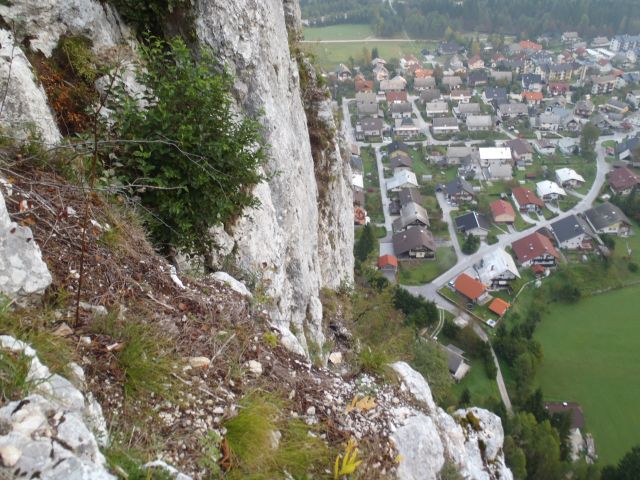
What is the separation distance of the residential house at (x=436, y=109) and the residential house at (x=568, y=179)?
25.0m

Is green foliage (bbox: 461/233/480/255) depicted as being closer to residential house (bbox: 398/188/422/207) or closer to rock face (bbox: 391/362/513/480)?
residential house (bbox: 398/188/422/207)

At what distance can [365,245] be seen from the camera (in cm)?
4250

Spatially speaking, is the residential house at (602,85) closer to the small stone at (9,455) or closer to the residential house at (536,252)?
the residential house at (536,252)

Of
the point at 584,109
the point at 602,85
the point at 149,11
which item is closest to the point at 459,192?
the point at 584,109

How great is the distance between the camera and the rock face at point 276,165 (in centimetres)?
1008

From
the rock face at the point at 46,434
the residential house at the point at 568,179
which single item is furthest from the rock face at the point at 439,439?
the residential house at the point at 568,179

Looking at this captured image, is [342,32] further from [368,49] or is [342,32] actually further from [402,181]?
[402,181]

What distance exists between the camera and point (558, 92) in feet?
277

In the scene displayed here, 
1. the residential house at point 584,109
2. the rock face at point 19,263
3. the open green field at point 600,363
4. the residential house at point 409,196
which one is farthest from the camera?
the residential house at point 584,109

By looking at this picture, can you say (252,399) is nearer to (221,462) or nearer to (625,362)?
(221,462)

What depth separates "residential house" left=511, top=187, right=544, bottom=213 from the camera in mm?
50969

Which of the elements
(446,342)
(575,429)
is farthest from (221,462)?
(446,342)

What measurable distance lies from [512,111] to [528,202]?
30.7 m

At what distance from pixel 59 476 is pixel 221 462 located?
1566mm
